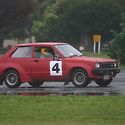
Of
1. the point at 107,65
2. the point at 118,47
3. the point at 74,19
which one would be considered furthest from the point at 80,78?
the point at 74,19

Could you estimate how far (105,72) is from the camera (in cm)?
2153

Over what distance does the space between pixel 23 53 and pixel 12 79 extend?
39.2 inches

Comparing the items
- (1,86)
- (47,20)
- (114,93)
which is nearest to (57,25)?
(47,20)

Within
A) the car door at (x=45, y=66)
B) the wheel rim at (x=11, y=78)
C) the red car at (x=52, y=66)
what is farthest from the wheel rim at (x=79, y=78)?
the wheel rim at (x=11, y=78)

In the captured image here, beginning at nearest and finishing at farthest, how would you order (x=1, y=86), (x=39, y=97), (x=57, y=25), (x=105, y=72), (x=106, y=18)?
(x=39, y=97)
(x=105, y=72)
(x=1, y=86)
(x=106, y=18)
(x=57, y=25)

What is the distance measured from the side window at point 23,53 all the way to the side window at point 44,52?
250 mm

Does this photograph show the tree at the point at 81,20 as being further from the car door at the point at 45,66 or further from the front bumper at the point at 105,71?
the front bumper at the point at 105,71

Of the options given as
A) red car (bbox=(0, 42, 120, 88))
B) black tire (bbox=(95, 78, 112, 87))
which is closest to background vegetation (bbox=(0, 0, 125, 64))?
black tire (bbox=(95, 78, 112, 87))

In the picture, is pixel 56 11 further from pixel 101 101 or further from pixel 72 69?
pixel 101 101

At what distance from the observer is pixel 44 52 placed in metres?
22.3

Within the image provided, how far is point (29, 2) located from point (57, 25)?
5178mm

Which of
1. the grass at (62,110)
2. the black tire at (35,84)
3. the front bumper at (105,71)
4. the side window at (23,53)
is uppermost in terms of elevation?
the side window at (23,53)

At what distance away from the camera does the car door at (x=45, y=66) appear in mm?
21750

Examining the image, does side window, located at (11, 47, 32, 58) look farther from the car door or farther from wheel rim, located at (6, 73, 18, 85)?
wheel rim, located at (6, 73, 18, 85)
